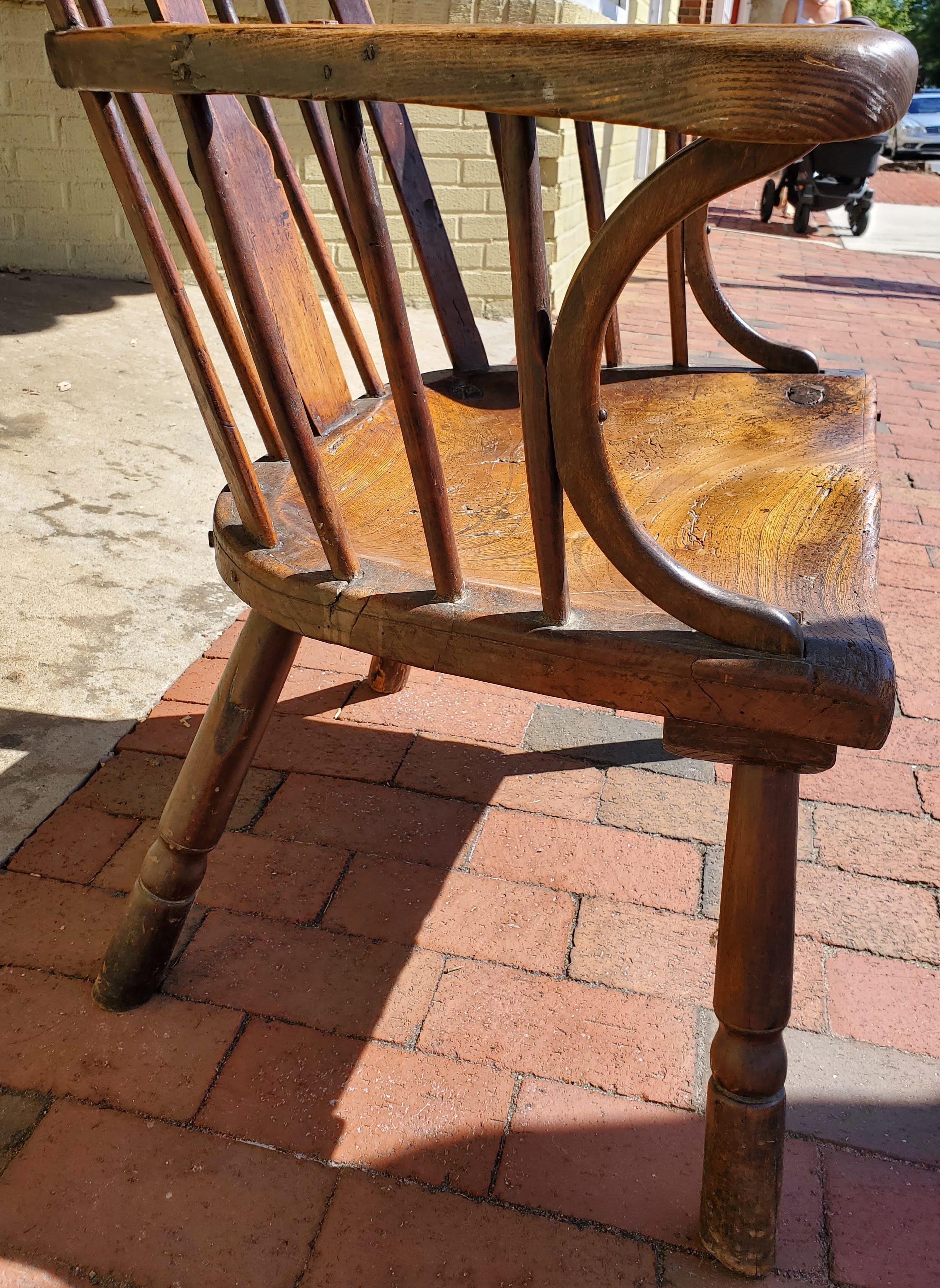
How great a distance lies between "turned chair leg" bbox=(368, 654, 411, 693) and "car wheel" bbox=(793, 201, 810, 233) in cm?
753

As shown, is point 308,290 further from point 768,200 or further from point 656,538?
point 768,200

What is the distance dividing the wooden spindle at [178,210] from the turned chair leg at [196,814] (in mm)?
249

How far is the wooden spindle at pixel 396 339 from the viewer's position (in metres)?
0.78

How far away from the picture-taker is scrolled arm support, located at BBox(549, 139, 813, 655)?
653 millimetres

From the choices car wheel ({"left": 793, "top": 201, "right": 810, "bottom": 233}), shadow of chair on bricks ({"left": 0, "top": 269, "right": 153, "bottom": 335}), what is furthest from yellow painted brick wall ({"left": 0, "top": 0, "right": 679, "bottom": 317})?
car wheel ({"left": 793, "top": 201, "right": 810, "bottom": 233})

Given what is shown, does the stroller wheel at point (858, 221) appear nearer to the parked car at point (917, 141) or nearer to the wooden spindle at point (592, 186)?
the wooden spindle at point (592, 186)

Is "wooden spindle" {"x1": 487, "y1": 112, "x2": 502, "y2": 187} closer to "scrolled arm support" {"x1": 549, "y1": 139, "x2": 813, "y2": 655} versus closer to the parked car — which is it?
"scrolled arm support" {"x1": 549, "y1": 139, "x2": 813, "y2": 655}

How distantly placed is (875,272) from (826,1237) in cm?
663

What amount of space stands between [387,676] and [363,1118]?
0.86m

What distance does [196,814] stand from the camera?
3.75 ft

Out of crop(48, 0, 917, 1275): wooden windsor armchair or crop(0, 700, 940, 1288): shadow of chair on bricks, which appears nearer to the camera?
crop(48, 0, 917, 1275): wooden windsor armchair

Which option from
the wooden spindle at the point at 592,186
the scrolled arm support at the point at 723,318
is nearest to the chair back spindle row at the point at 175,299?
the wooden spindle at the point at 592,186

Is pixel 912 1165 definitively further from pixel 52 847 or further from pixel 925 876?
pixel 52 847

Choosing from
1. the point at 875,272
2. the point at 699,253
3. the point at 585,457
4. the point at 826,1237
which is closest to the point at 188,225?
the point at 585,457
